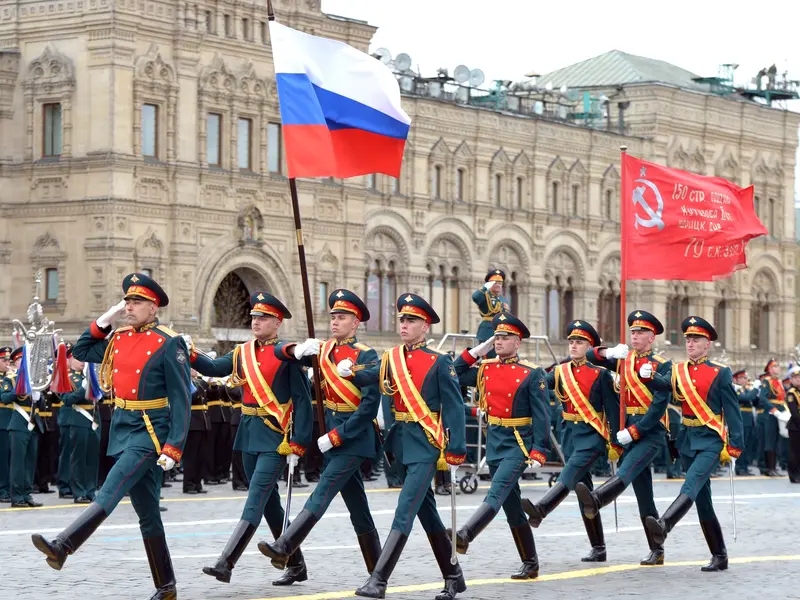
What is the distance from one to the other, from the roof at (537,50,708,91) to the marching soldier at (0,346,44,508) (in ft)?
126

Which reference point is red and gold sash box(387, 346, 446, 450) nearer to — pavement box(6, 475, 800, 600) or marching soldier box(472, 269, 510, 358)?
pavement box(6, 475, 800, 600)

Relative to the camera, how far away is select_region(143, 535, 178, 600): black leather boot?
36.4ft

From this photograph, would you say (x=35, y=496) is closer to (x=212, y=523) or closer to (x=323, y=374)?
(x=212, y=523)

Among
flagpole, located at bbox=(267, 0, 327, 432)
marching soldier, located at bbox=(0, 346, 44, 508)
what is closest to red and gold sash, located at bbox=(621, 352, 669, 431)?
flagpole, located at bbox=(267, 0, 327, 432)

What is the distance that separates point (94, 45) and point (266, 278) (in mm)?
6869

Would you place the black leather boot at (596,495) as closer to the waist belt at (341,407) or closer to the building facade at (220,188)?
the waist belt at (341,407)

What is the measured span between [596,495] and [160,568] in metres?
4.07

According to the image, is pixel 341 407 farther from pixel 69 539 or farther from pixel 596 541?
pixel 596 541

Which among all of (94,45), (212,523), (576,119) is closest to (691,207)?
(212,523)

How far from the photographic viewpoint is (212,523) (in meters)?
17.8

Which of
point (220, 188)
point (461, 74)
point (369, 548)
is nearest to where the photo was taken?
point (369, 548)

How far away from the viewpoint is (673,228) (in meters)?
17.1

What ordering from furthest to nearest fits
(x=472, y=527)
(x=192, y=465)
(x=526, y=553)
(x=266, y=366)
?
(x=192, y=465) < (x=526, y=553) < (x=472, y=527) < (x=266, y=366)

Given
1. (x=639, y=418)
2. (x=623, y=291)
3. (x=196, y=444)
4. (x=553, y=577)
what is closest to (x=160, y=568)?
(x=553, y=577)
